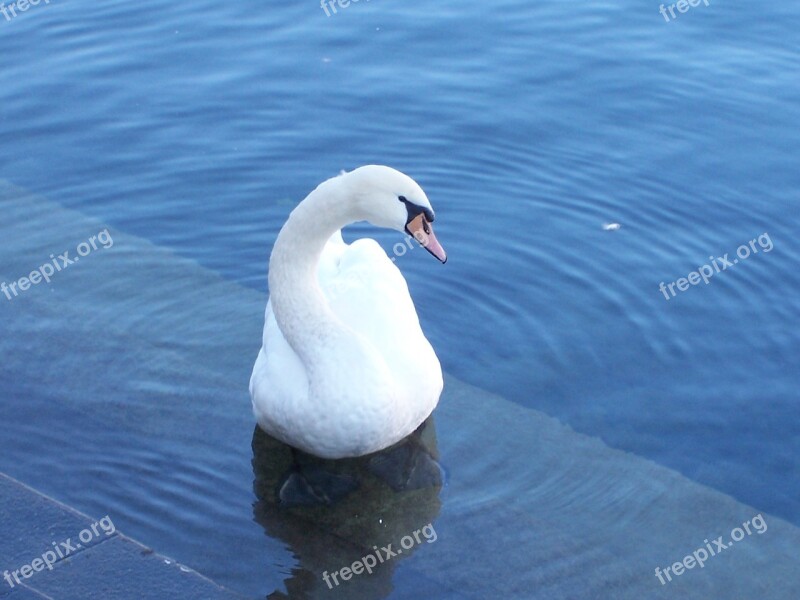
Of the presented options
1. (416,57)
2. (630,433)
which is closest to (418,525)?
(630,433)

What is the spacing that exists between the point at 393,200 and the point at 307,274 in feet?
1.97

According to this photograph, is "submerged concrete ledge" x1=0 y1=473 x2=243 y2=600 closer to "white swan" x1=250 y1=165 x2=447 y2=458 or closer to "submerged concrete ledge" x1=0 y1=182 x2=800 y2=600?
"submerged concrete ledge" x1=0 y1=182 x2=800 y2=600

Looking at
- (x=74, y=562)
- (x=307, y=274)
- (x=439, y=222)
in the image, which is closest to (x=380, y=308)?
(x=307, y=274)

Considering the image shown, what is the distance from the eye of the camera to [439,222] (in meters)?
8.38

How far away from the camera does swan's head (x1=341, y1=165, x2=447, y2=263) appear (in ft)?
18.4

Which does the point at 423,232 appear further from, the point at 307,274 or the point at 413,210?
the point at 307,274

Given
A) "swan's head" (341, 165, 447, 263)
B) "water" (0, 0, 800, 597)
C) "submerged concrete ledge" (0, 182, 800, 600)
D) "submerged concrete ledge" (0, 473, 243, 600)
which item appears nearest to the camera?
"submerged concrete ledge" (0, 473, 243, 600)

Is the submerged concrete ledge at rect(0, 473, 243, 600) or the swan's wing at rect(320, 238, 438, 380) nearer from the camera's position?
the submerged concrete ledge at rect(0, 473, 243, 600)

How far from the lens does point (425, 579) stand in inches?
213

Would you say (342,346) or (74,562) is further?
(342,346)

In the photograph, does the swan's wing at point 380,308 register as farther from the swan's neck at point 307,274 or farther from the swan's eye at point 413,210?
the swan's eye at point 413,210

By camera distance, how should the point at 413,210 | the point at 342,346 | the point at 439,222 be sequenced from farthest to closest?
1. the point at 439,222
2. the point at 342,346
3. the point at 413,210

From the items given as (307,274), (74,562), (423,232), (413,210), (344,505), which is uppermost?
(413,210)

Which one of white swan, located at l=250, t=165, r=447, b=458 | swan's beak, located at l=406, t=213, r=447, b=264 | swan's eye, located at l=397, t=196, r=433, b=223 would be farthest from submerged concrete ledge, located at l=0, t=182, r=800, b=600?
swan's eye, located at l=397, t=196, r=433, b=223
